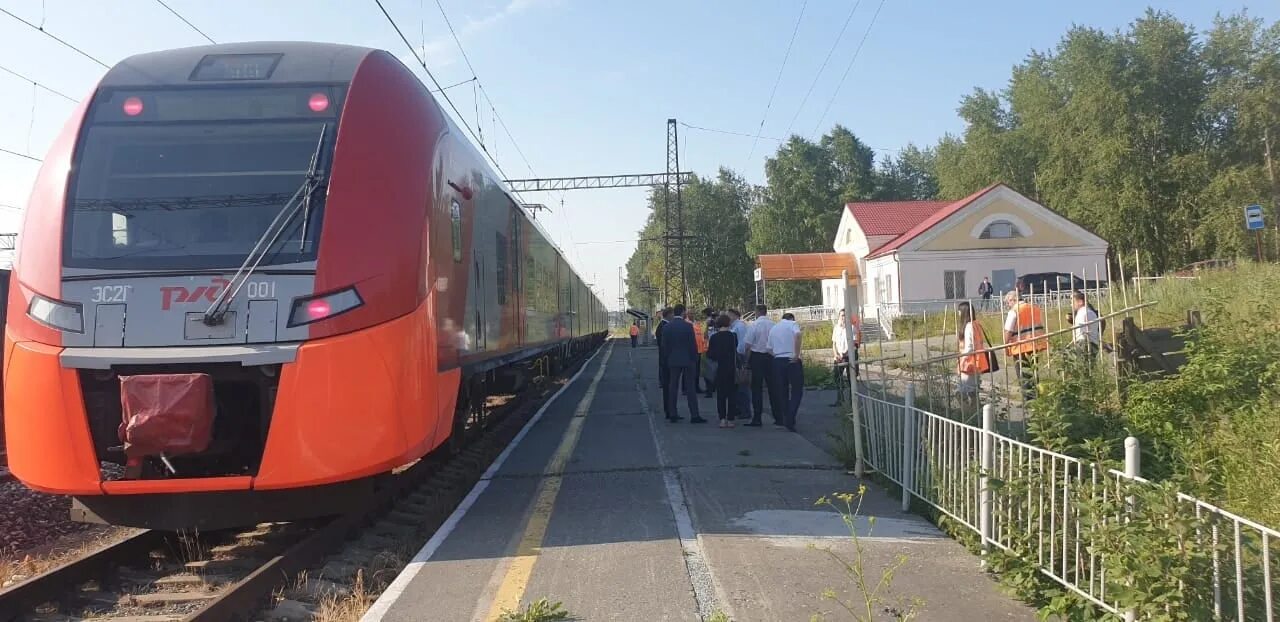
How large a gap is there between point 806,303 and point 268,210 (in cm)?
6591

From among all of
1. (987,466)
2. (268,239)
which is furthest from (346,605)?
(987,466)

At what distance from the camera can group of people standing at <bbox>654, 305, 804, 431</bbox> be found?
1081cm

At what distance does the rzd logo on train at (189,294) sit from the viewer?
5.26m

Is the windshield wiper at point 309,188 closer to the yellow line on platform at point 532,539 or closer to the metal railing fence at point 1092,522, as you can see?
the yellow line on platform at point 532,539

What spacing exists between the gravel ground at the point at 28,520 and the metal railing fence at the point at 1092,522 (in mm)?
6375

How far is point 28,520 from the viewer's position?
23.7ft

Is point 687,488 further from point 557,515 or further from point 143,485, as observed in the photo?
point 143,485

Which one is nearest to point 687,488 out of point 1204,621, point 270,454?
point 270,454

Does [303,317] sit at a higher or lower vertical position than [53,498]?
higher

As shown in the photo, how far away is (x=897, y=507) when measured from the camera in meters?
6.48

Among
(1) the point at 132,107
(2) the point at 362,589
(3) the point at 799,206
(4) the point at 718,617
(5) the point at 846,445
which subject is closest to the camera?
(4) the point at 718,617

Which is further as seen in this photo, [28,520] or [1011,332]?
[1011,332]

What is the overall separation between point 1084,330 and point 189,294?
7.55 meters

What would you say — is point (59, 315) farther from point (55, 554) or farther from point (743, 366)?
point (743, 366)
